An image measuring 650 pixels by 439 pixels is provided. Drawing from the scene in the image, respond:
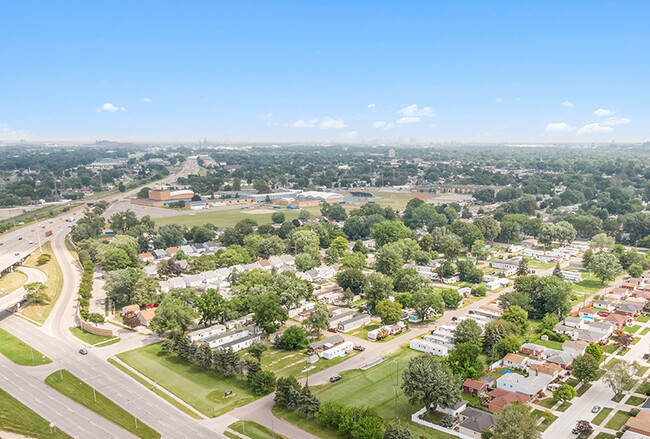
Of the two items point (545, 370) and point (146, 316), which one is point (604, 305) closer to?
point (545, 370)

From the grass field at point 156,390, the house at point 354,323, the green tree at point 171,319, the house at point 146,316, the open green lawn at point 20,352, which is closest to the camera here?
the grass field at point 156,390

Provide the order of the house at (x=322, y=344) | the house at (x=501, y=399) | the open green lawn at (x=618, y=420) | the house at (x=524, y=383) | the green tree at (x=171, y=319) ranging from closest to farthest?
the open green lawn at (x=618, y=420), the house at (x=501, y=399), the house at (x=524, y=383), the house at (x=322, y=344), the green tree at (x=171, y=319)

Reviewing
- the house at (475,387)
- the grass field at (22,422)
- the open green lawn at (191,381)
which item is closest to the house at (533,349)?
the house at (475,387)

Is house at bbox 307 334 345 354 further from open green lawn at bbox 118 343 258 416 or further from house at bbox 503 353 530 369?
house at bbox 503 353 530 369

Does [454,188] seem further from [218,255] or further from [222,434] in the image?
[222,434]

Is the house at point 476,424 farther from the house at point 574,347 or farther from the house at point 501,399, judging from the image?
the house at point 574,347

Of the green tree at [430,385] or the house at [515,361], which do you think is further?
the house at [515,361]

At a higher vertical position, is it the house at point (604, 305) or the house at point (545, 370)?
A: the house at point (545, 370)
